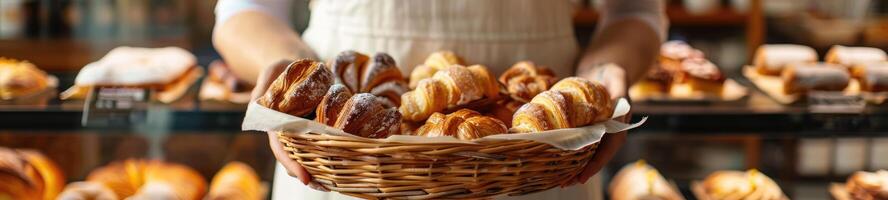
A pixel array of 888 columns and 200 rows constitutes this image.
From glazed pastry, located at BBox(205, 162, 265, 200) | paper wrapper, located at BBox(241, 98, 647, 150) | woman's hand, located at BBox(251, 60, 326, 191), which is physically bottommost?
glazed pastry, located at BBox(205, 162, 265, 200)

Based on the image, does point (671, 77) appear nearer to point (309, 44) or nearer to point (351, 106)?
point (309, 44)

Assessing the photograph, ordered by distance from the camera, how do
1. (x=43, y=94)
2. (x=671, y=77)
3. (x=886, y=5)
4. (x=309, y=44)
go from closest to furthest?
1. (x=309, y=44)
2. (x=43, y=94)
3. (x=671, y=77)
4. (x=886, y=5)

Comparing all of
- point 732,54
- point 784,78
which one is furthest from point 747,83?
point 732,54

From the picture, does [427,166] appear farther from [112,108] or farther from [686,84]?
[686,84]

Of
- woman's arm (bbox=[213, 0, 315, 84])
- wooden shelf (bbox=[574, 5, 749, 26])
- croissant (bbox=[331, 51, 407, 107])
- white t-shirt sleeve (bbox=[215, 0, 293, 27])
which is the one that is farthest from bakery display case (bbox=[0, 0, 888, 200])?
wooden shelf (bbox=[574, 5, 749, 26])

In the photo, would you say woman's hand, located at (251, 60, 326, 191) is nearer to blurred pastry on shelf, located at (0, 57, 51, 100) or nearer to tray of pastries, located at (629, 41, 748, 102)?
Result: blurred pastry on shelf, located at (0, 57, 51, 100)

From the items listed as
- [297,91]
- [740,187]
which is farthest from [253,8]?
[740,187]

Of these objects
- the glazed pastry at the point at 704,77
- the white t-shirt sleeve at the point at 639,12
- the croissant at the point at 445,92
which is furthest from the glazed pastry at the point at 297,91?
the glazed pastry at the point at 704,77
